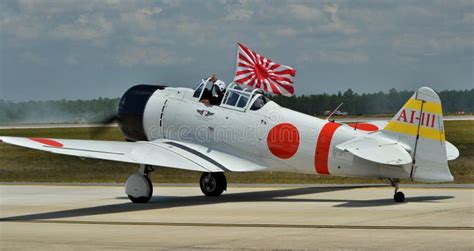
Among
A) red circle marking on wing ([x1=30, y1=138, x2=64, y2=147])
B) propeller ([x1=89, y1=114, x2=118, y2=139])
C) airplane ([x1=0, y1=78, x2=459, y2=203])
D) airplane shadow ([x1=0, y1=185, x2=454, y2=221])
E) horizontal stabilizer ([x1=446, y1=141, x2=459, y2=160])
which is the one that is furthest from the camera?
propeller ([x1=89, y1=114, x2=118, y2=139])

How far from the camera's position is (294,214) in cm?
1789

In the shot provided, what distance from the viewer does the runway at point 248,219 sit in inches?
550

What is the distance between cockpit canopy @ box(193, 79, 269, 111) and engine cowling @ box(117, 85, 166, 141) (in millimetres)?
1537

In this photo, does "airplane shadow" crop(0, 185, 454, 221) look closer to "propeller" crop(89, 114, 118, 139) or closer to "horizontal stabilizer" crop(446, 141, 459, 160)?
"horizontal stabilizer" crop(446, 141, 459, 160)

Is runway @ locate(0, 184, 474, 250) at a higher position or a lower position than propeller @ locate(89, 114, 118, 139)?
lower

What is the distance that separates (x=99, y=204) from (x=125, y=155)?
1617 millimetres

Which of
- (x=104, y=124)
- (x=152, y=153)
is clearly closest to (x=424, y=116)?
(x=152, y=153)

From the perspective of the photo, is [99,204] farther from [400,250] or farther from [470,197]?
[400,250]

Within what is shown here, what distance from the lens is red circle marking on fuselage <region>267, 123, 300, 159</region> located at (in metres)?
20.1

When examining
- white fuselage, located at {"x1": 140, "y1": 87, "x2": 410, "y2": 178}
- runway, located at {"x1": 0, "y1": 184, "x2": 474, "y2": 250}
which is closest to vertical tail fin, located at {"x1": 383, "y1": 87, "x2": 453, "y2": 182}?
white fuselage, located at {"x1": 140, "y1": 87, "x2": 410, "y2": 178}

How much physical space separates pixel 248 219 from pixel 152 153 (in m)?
4.02

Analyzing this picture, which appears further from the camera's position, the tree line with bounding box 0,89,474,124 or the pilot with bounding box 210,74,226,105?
the tree line with bounding box 0,89,474,124

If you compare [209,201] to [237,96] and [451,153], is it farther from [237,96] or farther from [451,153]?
[451,153]

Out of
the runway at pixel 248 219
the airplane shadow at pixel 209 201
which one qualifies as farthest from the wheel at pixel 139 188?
the runway at pixel 248 219
